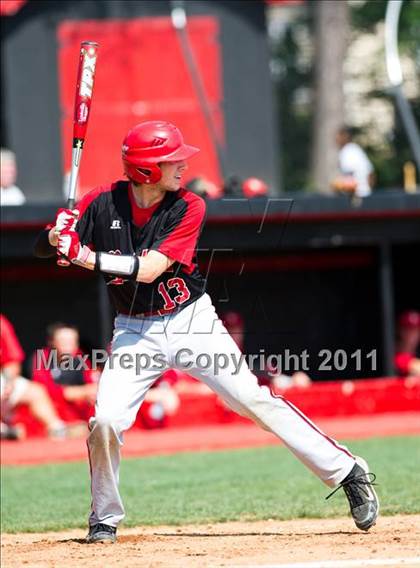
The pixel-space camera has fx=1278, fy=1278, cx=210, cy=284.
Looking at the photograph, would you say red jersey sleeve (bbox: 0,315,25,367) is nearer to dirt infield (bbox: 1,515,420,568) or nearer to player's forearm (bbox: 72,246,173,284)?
dirt infield (bbox: 1,515,420,568)

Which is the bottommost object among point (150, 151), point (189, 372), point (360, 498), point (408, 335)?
point (360, 498)

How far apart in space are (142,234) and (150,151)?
0.40 metres

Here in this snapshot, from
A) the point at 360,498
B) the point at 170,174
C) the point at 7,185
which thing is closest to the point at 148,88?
the point at 7,185

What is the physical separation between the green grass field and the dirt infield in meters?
0.35

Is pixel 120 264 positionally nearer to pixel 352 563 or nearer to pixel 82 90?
pixel 82 90

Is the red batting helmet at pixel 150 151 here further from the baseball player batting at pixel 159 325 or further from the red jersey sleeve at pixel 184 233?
the red jersey sleeve at pixel 184 233

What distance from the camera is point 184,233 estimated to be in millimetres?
5957

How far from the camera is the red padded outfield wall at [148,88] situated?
52.7ft

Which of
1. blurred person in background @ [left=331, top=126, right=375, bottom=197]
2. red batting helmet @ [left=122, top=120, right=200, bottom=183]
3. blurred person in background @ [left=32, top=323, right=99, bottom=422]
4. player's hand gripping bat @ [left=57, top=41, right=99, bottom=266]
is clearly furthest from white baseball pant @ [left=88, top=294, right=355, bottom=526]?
blurred person in background @ [left=331, top=126, right=375, bottom=197]

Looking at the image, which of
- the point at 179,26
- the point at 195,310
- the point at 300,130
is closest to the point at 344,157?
the point at 179,26

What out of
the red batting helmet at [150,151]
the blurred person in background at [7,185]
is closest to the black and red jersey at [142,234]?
the red batting helmet at [150,151]

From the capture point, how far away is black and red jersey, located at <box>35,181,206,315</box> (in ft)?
19.7

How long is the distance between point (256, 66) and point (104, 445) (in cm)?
1098

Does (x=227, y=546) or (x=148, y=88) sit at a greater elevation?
(x=148, y=88)
